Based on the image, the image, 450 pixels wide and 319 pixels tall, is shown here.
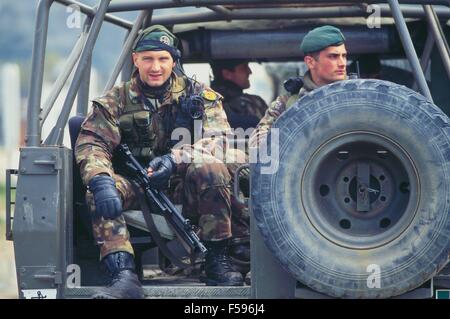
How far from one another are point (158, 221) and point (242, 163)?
0.41 metres

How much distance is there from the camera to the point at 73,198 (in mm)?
5297

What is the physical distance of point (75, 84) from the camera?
17.4ft

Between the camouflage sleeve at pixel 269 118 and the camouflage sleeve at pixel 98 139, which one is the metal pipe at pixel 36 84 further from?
the camouflage sleeve at pixel 269 118

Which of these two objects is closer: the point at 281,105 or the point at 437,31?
the point at 281,105

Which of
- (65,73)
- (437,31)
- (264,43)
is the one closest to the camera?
(65,73)

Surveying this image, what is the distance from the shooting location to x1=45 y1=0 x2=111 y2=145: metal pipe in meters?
5.27

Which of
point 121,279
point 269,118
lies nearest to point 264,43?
point 269,118

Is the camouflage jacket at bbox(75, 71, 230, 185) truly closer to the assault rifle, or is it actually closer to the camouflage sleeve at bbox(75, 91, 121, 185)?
the camouflage sleeve at bbox(75, 91, 121, 185)

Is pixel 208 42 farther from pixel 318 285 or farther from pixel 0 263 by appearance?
pixel 0 263

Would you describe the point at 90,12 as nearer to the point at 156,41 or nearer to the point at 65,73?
the point at 65,73

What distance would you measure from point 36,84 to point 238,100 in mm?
2318

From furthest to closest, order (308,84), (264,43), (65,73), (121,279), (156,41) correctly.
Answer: (264,43) → (65,73) → (308,84) → (156,41) → (121,279)

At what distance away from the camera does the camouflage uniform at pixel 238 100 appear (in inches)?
287

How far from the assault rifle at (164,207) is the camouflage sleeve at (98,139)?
105 millimetres
